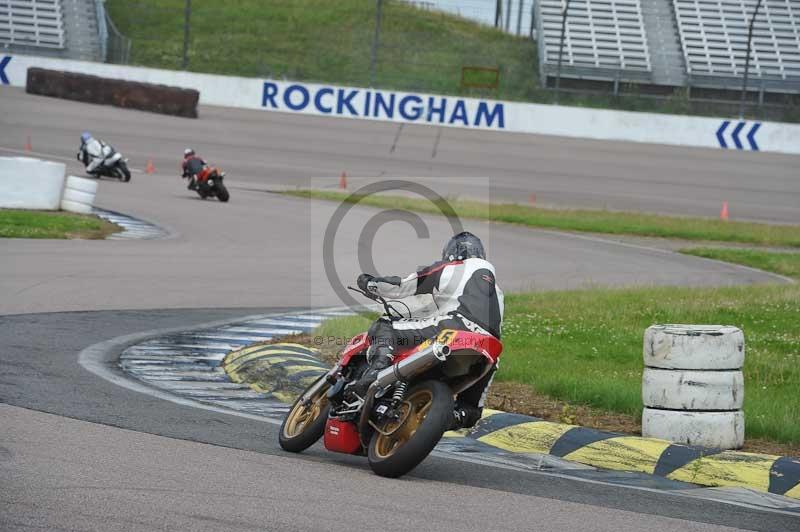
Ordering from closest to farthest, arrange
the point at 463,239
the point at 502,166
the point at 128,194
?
the point at 463,239, the point at 128,194, the point at 502,166

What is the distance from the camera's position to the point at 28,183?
22141 millimetres

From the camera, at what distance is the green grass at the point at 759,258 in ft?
77.0

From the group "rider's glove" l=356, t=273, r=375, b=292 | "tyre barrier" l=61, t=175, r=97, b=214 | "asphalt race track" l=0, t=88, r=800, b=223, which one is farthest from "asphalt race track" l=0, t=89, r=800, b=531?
"tyre barrier" l=61, t=175, r=97, b=214

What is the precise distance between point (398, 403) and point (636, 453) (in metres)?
1.72

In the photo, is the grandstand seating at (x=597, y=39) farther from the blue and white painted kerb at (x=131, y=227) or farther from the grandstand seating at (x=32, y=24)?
the blue and white painted kerb at (x=131, y=227)

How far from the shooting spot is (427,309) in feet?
26.9

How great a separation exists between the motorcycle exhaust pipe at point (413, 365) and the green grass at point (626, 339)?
262 cm

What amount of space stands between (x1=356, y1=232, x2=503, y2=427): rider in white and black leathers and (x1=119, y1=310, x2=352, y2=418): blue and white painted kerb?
5.92 feet

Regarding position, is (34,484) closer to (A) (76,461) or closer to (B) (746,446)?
(A) (76,461)

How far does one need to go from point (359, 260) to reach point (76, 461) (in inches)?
536

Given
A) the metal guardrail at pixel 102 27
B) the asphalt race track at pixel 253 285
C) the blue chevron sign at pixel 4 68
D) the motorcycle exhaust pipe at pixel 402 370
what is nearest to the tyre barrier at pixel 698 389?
the asphalt race track at pixel 253 285

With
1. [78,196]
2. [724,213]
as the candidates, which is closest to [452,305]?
[78,196]

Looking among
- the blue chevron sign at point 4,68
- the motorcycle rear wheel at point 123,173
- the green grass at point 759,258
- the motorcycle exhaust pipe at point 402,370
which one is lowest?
the motorcycle exhaust pipe at point 402,370

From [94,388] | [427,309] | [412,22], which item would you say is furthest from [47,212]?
[412,22]
